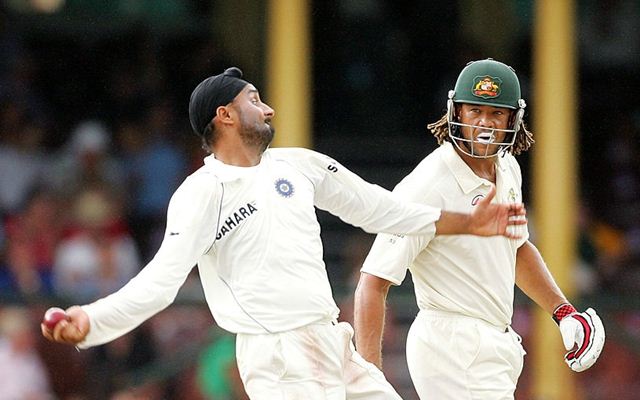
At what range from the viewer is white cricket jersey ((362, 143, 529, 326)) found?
5527mm

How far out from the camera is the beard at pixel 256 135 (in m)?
5.21

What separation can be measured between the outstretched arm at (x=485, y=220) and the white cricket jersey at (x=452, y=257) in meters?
0.17

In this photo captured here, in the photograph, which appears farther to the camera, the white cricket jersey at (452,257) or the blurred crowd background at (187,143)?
the blurred crowd background at (187,143)

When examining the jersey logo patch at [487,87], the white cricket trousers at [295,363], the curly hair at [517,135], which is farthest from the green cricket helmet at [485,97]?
the white cricket trousers at [295,363]

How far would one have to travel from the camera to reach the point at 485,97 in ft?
18.2

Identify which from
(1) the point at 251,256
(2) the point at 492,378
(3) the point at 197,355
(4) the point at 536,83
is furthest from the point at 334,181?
(4) the point at 536,83

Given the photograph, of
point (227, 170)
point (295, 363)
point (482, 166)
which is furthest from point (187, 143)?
point (295, 363)

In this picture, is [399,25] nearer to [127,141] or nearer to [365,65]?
[365,65]

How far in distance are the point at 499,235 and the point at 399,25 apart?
7.22 m

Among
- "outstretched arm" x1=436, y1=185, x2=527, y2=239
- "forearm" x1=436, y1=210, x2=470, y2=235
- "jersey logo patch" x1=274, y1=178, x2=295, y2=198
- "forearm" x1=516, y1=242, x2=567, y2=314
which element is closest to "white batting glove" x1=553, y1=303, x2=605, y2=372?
"forearm" x1=516, y1=242, x2=567, y2=314

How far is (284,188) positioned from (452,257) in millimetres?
763

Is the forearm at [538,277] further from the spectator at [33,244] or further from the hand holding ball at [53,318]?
the spectator at [33,244]

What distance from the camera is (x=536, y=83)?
10.7 meters

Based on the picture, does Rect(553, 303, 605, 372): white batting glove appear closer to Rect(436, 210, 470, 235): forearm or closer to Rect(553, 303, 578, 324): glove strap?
Rect(553, 303, 578, 324): glove strap
